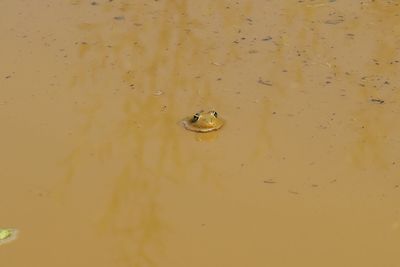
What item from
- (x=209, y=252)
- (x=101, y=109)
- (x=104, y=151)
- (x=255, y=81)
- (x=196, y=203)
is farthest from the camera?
(x=255, y=81)

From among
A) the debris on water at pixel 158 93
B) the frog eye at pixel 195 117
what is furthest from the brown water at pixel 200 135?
the frog eye at pixel 195 117

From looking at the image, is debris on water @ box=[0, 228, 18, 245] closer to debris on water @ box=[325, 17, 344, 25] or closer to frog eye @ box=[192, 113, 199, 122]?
frog eye @ box=[192, 113, 199, 122]

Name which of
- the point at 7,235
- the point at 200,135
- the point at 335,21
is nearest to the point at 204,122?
the point at 200,135

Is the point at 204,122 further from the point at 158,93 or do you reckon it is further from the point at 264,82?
the point at 264,82

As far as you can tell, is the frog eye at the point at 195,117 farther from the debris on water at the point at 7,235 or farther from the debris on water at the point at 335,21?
the debris on water at the point at 335,21

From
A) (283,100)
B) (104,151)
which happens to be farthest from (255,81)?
(104,151)

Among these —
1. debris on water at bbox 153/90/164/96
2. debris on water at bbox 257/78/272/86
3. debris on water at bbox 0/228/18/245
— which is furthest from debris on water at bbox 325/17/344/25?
debris on water at bbox 0/228/18/245

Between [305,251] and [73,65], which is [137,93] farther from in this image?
[305,251]
